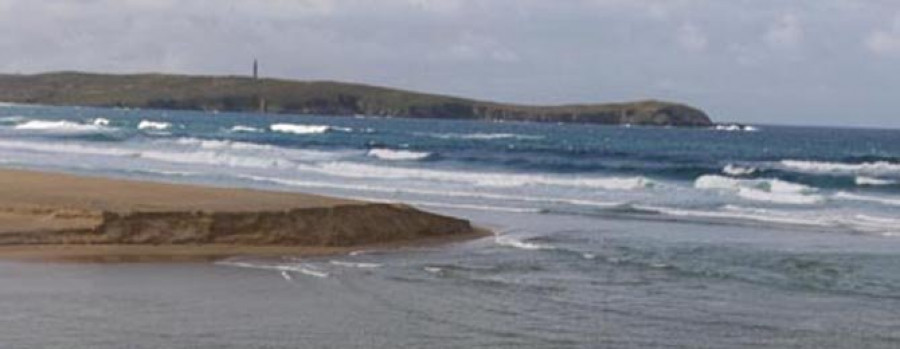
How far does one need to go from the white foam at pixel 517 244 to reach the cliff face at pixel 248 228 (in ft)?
3.34

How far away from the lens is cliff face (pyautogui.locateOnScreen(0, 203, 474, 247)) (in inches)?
699

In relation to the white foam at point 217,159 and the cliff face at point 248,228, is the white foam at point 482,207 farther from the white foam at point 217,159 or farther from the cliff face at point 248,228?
the white foam at point 217,159

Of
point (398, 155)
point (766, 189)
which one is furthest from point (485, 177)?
point (398, 155)

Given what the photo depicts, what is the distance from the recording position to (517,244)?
20.5m

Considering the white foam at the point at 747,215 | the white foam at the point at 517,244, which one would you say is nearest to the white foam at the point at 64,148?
the white foam at the point at 747,215

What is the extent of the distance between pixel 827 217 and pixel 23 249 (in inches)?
728

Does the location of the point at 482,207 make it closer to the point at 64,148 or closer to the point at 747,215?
the point at 747,215

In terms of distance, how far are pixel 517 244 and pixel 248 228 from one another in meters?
3.83

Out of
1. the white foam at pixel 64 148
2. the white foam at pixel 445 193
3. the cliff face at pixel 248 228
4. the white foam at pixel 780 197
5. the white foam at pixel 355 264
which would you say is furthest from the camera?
the white foam at pixel 64 148

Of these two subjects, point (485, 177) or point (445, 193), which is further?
point (485, 177)

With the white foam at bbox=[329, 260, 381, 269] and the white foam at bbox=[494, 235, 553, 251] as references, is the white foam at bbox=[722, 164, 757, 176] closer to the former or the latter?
the white foam at bbox=[494, 235, 553, 251]

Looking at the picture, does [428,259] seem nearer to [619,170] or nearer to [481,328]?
[481,328]

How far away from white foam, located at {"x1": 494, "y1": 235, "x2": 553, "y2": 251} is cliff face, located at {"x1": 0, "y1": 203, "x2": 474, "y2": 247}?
102 centimetres

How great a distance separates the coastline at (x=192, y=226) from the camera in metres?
17.3
